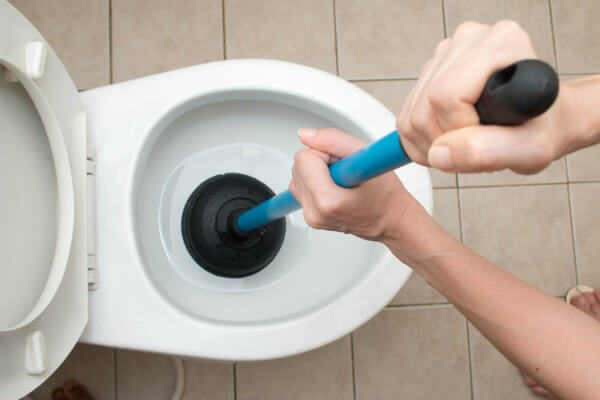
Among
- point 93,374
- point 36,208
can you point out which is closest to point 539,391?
point 93,374

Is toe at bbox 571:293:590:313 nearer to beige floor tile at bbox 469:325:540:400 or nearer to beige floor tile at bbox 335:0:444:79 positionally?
beige floor tile at bbox 469:325:540:400

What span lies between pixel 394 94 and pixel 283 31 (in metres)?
0.29

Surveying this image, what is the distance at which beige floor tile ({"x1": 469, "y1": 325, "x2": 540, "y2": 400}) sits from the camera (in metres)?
1.12

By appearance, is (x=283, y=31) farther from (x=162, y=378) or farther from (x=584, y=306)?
(x=584, y=306)

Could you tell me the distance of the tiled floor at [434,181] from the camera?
1.07m

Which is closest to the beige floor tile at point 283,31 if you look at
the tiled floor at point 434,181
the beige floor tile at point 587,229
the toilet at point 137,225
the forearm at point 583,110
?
the tiled floor at point 434,181

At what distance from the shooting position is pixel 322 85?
0.67 metres

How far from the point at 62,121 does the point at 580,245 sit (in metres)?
1.12

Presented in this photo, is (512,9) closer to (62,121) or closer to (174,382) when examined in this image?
(62,121)

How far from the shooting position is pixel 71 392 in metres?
1.02

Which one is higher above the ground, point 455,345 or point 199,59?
point 199,59

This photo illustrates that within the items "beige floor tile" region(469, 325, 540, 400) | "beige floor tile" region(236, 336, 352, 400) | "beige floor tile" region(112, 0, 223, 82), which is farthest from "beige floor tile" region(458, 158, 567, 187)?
"beige floor tile" region(112, 0, 223, 82)

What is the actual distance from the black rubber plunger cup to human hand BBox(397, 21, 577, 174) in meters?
0.57

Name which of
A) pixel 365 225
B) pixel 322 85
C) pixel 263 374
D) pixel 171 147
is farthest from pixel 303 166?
pixel 263 374
